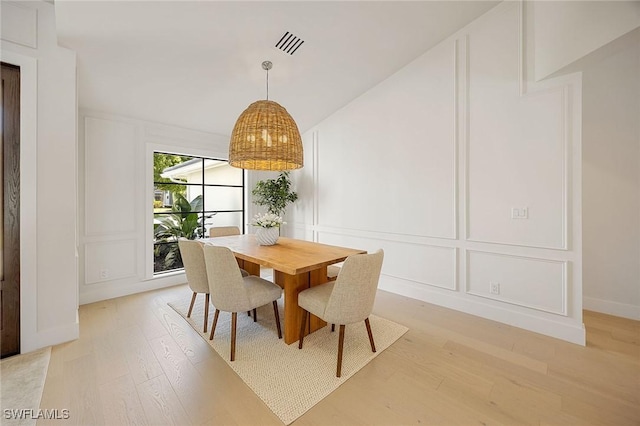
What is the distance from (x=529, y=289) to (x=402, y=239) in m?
1.43

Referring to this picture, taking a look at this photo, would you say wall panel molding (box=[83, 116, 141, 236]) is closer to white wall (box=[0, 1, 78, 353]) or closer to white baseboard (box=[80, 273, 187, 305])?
white baseboard (box=[80, 273, 187, 305])

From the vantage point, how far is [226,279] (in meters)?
2.09

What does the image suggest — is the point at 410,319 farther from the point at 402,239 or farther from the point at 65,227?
the point at 65,227

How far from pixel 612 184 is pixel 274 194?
4558 millimetres

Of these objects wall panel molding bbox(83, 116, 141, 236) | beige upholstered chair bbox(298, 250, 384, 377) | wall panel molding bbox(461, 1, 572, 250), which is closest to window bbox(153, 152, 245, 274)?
wall panel molding bbox(83, 116, 141, 236)

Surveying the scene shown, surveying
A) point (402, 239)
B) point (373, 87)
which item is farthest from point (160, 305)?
point (373, 87)

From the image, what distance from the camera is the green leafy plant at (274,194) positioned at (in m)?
4.68

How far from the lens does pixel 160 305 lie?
124 inches

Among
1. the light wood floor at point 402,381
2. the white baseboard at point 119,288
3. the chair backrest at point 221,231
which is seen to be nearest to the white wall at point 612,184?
the light wood floor at point 402,381

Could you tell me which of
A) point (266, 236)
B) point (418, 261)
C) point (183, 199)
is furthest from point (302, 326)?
point (183, 199)

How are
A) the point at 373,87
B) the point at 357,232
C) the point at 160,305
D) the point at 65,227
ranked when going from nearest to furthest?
the point at 65,227
the point at 160,305
the point at 373,87
the point at 357,232

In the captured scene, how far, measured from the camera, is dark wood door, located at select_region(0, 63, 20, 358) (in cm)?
207

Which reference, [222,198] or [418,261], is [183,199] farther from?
[418,261]

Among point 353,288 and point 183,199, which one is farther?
point 183,199
